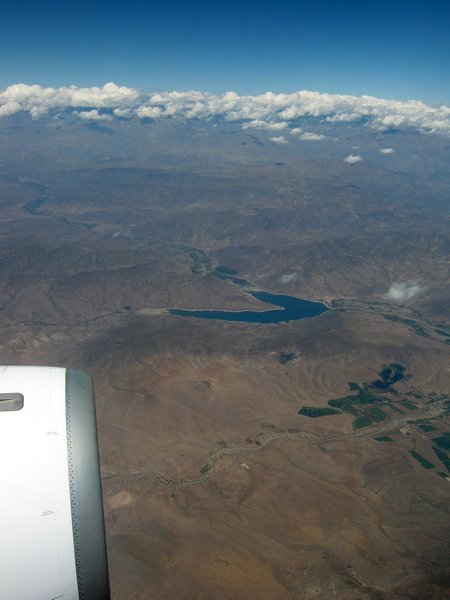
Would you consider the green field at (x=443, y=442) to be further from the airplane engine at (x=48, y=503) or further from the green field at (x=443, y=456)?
the airplane engine at (x=48, y=503)

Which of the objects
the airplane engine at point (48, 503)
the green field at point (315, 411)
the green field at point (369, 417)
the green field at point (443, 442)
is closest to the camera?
the airplane engine at point (48, 503)

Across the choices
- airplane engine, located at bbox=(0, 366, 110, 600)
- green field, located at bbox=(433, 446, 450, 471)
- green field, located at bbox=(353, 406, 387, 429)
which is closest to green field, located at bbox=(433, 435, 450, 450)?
green field, located at bbox=(433, 446, 450, 471)

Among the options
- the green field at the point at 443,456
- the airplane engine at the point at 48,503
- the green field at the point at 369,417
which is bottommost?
the green field at the point at 369,417

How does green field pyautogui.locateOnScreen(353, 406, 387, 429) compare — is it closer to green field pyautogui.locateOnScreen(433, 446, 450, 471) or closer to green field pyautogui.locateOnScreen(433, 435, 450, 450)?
green field pyautogui.locateOnScreen(433, 435, 450, 450)

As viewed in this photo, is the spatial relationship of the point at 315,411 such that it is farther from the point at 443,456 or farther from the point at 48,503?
the point at 48,503

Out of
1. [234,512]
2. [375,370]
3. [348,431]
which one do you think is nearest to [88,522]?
[234,512]

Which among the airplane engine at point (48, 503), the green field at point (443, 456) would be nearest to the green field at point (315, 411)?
the green field at point (443, 456)

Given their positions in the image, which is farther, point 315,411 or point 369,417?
point 315,411

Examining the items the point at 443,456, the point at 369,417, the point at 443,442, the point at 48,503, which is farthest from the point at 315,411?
the point at 48,503
